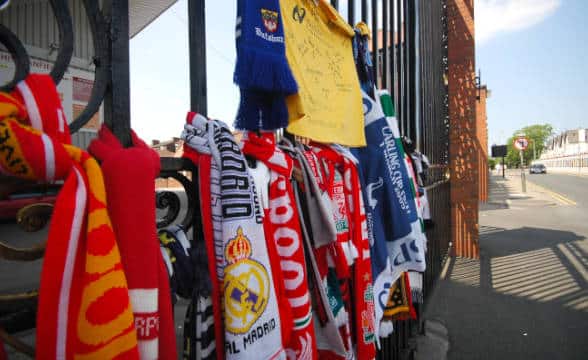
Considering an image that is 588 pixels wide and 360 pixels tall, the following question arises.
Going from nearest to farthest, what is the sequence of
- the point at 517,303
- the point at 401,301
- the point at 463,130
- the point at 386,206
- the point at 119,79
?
the point at 119,79 < the point at 386,206 < the point at 401,301 < the point at 517,303 < the point at 463,130

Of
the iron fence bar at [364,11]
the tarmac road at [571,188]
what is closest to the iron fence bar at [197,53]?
the iron fence bar at [364,11]

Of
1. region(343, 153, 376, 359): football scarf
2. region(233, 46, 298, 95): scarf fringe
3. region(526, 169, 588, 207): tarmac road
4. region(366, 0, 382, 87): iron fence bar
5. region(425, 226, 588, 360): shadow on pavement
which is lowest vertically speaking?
region(425, 226, 588, 360): shadow on pavement

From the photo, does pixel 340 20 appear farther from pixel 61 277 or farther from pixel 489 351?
pixel 489 351

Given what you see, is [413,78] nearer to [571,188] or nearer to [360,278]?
[360,278]

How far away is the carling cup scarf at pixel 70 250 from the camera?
457 mm

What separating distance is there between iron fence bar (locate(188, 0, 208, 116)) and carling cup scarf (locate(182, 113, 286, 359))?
0.23 ft

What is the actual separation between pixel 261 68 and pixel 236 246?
451mm

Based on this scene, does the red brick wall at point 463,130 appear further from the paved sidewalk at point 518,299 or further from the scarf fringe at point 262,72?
the scarf fringe at point 262,72

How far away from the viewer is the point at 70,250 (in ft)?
1.58

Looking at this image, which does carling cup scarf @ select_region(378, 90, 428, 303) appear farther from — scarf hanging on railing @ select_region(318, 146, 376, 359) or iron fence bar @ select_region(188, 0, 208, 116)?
iron fence bar @ select_region(188, 0, 208, 116)

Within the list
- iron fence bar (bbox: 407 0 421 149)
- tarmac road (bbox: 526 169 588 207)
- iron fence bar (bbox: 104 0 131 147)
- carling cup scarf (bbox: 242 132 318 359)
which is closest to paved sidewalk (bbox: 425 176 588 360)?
iron fence bar (bbox: 407 0 421 149)

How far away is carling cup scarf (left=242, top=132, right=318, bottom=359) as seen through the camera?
906 millimetres

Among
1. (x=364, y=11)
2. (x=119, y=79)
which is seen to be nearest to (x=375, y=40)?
(x=364, y=11)

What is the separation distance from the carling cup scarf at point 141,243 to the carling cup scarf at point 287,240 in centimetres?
37
